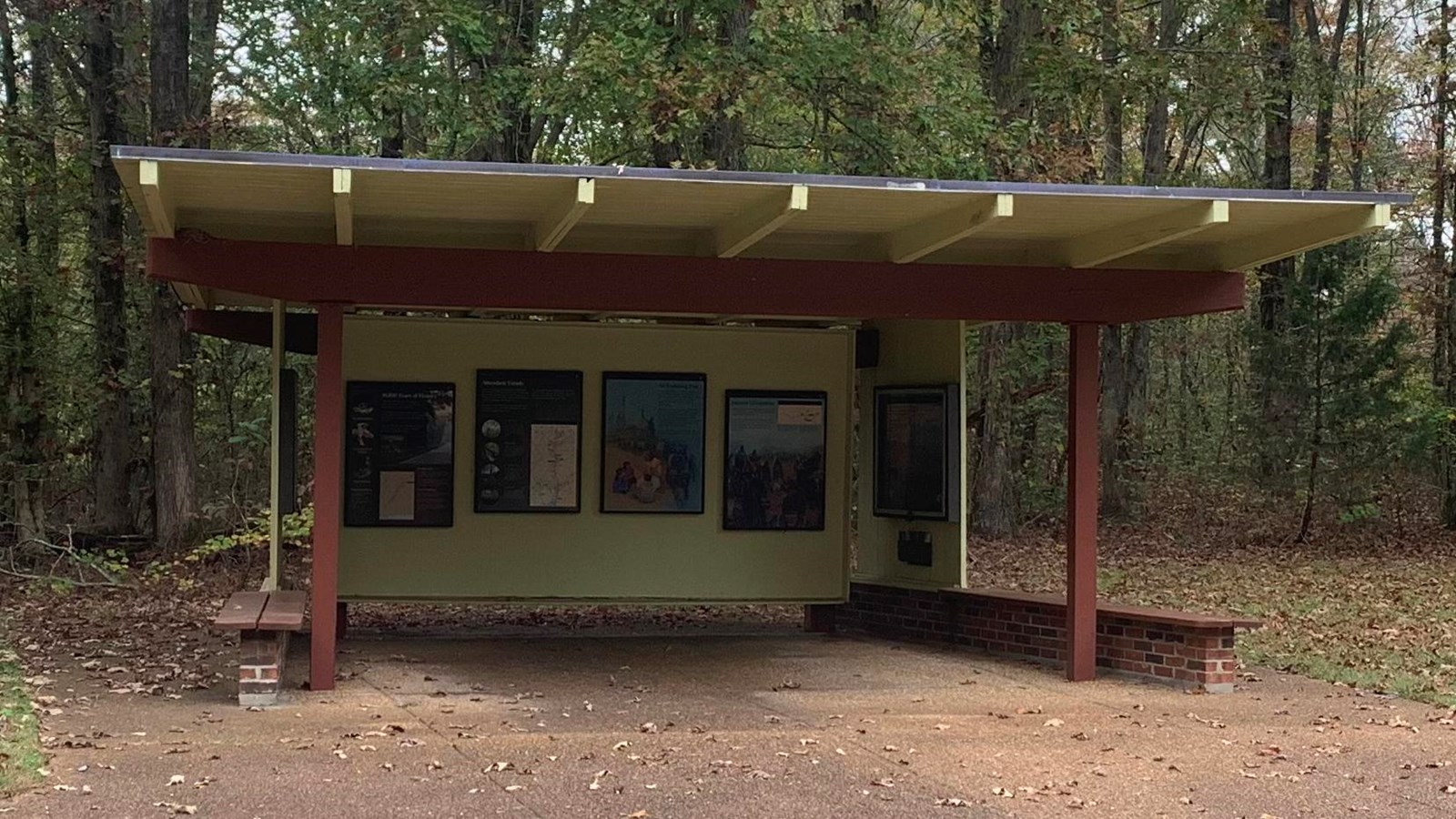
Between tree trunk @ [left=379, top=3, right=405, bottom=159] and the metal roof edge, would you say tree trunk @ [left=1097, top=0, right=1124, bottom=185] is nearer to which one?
tree trunk @ [left=379, top=3, right=405, bottom=159]

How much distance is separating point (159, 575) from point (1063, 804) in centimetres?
1028

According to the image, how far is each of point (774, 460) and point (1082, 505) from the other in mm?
2725

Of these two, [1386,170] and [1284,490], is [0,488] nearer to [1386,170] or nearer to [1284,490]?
[1284,490]

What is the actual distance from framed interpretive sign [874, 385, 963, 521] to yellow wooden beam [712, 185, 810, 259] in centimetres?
276

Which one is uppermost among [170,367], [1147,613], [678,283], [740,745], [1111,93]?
[1111,93]

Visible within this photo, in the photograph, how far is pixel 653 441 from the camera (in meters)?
11.1

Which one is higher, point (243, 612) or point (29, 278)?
point (29, 278)

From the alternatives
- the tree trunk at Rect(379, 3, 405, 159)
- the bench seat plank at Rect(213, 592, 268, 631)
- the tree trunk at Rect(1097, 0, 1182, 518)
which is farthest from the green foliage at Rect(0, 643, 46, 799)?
the tree trunk at Rect(1097, 0, 1182, 518)

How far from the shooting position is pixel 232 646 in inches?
422

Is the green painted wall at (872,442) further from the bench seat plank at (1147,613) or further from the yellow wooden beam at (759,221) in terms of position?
the yellow wooden beam at (759,221)

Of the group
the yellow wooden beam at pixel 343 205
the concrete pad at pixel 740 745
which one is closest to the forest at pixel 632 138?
the yellow wooden beam at pixel 343 205

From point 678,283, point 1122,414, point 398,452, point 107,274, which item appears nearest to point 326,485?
point 398,452

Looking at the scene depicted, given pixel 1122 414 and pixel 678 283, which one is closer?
pixel 678 283

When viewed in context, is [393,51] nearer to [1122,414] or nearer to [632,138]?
[632,138]
